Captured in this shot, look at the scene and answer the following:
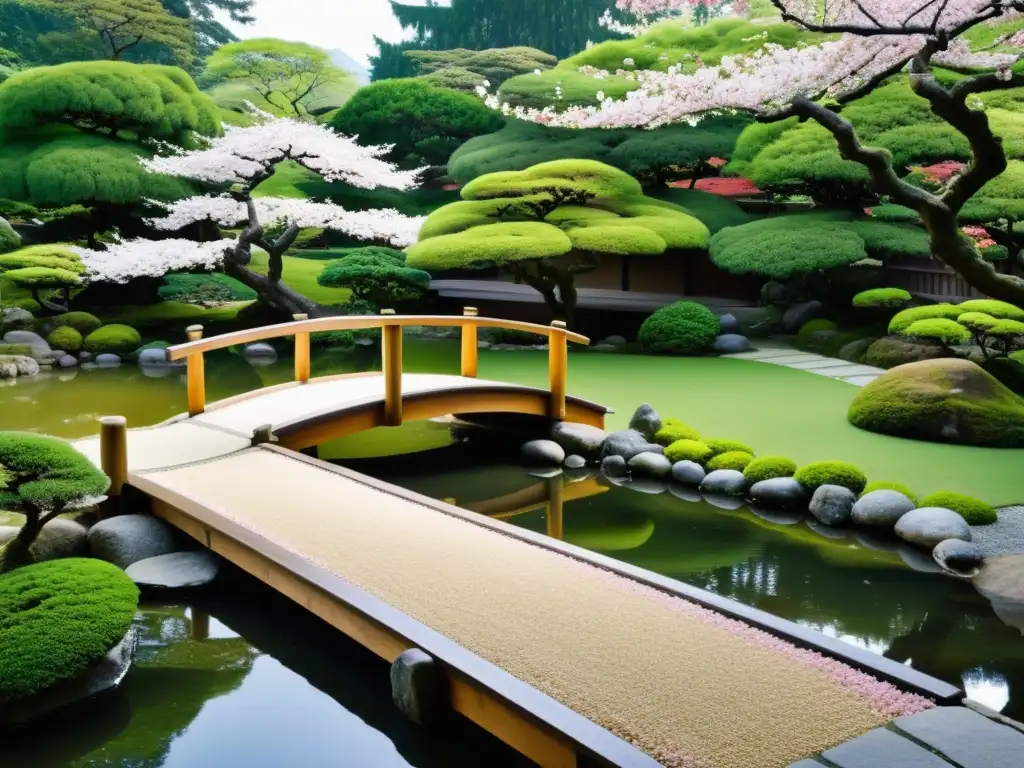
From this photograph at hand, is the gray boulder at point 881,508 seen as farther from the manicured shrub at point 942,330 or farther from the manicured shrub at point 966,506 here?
the manicured shrub at point 942,330

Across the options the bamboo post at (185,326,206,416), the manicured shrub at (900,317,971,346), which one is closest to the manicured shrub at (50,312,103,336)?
the bamboo post at (185,326,206,416)

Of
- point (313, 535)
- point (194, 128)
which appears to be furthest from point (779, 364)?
point (194, 128)

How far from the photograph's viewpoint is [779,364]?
1212 centimetres

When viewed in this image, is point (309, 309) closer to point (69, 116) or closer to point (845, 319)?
point (69, 116)

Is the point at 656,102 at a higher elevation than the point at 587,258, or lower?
higher

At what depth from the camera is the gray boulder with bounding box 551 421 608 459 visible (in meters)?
8.11

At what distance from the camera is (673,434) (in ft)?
25.8

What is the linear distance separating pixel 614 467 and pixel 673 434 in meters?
0.56

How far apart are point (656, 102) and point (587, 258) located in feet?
20.6

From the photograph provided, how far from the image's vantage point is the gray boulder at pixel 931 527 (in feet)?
18.8

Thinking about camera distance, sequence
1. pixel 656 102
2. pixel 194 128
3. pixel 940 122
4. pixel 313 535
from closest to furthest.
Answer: pixel 313 535 < pixel 656 102 < pixel 940 122 < pixel 194 128

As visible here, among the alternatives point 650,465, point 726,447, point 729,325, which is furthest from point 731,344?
point 650,465

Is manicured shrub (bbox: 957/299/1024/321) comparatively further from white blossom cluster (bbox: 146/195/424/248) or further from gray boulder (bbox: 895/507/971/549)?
white blossom cluster (bbox: 146/195/424/248)

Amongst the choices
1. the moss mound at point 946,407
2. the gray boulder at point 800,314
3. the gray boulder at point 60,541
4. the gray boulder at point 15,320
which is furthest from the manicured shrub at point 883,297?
the gray boulder at point 15,320
